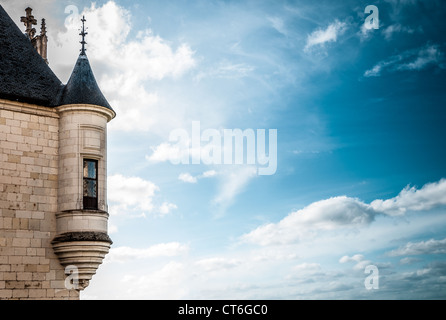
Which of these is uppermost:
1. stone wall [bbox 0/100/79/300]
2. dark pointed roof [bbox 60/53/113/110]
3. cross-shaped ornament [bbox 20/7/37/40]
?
cross-shaped ornament [bbox 20/7/37/40]

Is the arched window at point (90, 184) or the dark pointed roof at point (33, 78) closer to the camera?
the dark pointed roof at point (33, 78)

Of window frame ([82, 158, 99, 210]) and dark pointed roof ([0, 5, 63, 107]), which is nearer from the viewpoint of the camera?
dark pointed roof ([0, 5, 63, 107])

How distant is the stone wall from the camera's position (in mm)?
17375

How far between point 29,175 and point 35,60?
15.0 ft

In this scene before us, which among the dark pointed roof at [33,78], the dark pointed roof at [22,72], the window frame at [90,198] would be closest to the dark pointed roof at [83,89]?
the dark pointed roof at [33,78]

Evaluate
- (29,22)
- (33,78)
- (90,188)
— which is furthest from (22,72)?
(90,188)

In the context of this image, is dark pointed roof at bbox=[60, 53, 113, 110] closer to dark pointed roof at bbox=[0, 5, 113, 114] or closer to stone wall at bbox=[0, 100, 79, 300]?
dark pointed roof at bbox=[0, 5, 113, 114]

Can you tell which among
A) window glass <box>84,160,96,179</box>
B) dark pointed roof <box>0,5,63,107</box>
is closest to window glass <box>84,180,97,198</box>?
window glass <box>84,160,96,179</box>

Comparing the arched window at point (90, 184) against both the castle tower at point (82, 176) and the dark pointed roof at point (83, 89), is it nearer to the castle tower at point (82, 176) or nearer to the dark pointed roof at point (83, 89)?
the castle tower at point (82, 176)

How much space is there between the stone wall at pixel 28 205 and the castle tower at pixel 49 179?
30mm

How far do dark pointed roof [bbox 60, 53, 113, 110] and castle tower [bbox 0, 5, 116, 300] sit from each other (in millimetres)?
34

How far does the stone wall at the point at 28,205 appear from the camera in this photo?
57.0 ft

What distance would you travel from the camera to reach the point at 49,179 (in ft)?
61.4
